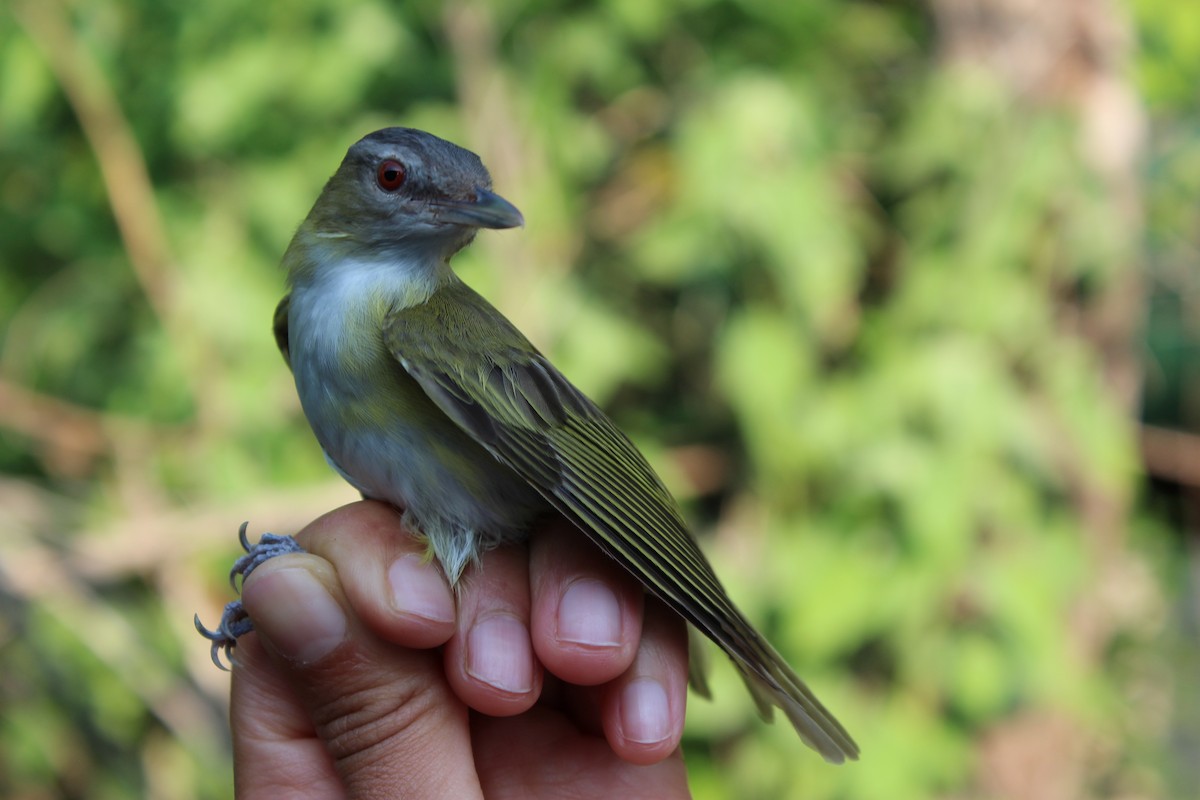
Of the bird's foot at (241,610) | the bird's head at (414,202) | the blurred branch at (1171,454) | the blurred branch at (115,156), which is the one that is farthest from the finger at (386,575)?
the blurred branch at (1171,454)

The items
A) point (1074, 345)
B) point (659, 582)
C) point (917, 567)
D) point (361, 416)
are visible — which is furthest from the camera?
point (1074, 345)

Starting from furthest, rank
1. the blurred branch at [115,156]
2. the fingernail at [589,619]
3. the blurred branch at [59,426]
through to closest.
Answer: the blurred branch at [59,426]
the blurred branch at [115,156]
the fingernail at [589,619]

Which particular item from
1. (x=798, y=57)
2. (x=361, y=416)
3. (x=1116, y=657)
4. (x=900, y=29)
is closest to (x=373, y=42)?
(x=798, y=57)

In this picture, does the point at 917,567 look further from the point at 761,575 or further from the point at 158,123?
the point at 158,123

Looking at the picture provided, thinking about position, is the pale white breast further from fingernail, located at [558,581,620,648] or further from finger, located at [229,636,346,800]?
finger, located at [229,636,346,800]

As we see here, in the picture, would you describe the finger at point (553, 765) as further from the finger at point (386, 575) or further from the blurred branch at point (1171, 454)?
the blurred branch at point (1171, 454)

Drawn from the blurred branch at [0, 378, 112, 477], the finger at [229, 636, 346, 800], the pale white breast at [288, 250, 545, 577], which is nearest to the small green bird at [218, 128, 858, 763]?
the pale white breast at [288, 250, 545, 577]
